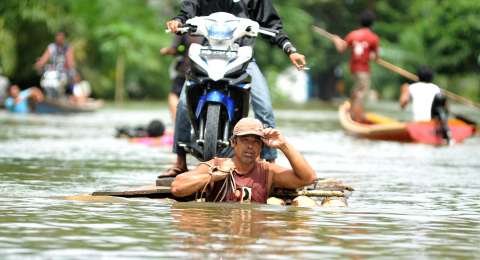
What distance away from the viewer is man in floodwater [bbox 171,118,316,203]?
10.8 m

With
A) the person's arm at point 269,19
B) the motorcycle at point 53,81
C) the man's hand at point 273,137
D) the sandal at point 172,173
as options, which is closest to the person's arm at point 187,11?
the person's arm at point 269,19

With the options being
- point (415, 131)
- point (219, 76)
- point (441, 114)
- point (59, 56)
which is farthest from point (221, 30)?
point (59, 56)

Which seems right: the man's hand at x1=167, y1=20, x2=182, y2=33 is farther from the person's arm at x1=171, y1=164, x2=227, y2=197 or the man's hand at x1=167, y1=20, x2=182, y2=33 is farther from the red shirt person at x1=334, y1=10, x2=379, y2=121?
the red shirt person at x1=334, y1=10, x2=379, y2=121

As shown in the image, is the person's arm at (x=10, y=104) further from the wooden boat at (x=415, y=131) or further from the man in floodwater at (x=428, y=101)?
the man in floodwater at (x=428, y=101)

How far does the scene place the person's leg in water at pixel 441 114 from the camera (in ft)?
75.3

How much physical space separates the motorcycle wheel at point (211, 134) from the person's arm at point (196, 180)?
762 mm

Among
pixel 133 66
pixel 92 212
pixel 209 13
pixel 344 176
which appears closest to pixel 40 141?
pixel 344 176

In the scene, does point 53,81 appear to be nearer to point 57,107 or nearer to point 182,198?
point 57,107

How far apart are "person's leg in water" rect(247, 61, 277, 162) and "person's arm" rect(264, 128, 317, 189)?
129 centimetres

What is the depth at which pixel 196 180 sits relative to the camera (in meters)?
11.0

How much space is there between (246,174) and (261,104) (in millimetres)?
1498

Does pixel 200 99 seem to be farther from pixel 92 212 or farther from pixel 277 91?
pixel 277 91

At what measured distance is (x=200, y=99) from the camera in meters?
12.2

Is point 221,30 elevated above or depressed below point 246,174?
above
